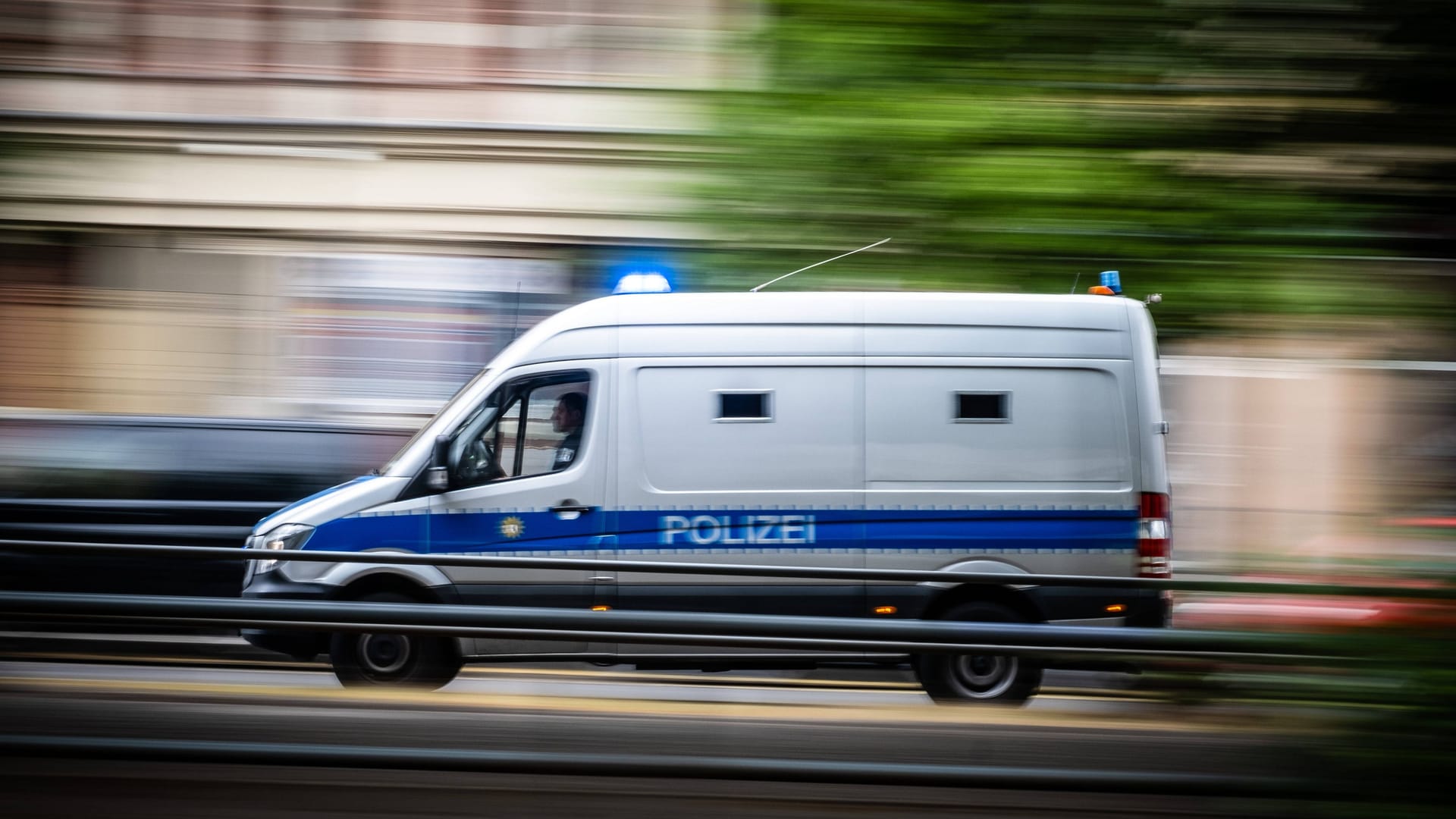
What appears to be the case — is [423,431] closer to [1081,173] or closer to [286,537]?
[286,537]

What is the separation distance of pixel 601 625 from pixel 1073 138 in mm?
1681

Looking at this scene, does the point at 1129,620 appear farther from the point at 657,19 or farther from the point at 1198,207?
the point at 657,19

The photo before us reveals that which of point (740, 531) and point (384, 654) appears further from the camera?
point (740, 531)

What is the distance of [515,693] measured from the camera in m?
3.53

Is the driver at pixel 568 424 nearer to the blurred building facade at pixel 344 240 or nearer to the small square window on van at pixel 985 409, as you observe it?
the small square window on van at pixel 985 409

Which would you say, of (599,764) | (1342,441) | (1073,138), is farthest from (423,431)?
(1342,441)

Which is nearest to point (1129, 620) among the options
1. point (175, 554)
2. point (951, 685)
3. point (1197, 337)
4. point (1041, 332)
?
point (951, 685)

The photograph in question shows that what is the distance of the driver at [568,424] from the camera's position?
6.93 metres

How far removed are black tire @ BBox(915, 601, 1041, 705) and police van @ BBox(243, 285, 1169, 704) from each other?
2992 millimetres

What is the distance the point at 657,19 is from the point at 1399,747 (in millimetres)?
2057

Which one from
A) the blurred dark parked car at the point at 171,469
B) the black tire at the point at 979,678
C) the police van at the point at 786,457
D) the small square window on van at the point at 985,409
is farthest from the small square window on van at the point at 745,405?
the black tire at the point at 979,678

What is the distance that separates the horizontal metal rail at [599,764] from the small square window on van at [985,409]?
11.7 ft

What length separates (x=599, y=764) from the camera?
3.37 m

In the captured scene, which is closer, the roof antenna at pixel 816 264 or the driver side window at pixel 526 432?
the roof antenna at pixel 816 264
